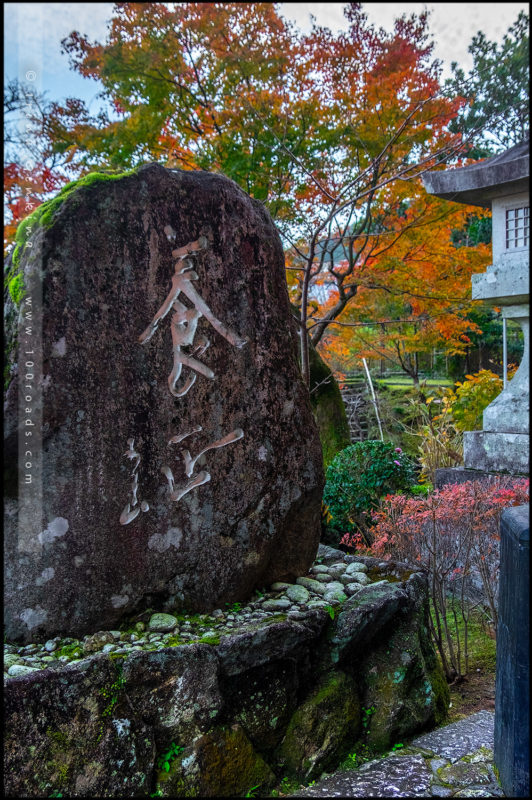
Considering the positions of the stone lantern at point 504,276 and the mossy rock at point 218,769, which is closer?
the mossy rock at point 218,769

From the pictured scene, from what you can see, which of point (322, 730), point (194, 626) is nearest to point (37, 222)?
point (194, 626)

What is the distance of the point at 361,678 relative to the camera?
3035 mm

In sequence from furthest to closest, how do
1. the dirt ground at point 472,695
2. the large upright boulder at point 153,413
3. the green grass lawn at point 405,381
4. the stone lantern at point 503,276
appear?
the green grass lawn at point 405,381 → the stone lantern at point 503,276 → the dirt ground at point 472,695 → the large upright boulder at point 153,413

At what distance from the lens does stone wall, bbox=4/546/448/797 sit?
2225 mm

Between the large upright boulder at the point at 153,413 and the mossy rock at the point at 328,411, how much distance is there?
4.59 meters

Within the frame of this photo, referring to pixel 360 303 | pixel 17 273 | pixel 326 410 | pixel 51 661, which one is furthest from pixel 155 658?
pixel 360 303

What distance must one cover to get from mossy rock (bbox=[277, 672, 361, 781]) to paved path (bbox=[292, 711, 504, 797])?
97 mm

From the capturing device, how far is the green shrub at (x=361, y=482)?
5.91m

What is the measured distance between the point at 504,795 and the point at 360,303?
8.07 metres

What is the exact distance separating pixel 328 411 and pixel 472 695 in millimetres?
4928

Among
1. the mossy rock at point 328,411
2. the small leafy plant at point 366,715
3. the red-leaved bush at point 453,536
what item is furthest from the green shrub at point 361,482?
the small leafy plant at point 366,715

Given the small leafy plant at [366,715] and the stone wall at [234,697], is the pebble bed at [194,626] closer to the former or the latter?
the stone wall at [234,697]

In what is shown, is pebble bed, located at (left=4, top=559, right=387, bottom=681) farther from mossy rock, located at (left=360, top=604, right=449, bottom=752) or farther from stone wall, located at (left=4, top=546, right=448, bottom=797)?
mossy rock, located at (left=360, top=604, right=449, bottom=752)

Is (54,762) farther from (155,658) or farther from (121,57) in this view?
(121,57)
